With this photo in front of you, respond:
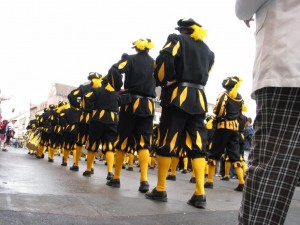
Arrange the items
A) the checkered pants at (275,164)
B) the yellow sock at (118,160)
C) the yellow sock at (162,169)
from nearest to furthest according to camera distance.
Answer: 1. the checkered pants at (275,164)
2. the yellow sock at (162,169)
3. the yellow sock at (118,160)

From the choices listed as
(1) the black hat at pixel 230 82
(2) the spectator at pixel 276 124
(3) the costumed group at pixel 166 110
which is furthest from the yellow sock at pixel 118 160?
(2) the spectator at pixel 276 124

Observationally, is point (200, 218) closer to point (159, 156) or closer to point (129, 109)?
point (159, 156)

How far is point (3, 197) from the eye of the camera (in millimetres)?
3645

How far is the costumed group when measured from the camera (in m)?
4.53

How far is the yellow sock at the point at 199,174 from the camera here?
443 centimetres

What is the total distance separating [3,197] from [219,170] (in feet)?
43.6

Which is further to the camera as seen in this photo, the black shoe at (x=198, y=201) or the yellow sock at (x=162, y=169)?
the yellow sock at (x=162, y=169)

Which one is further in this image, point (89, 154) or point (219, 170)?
point (219, 170)

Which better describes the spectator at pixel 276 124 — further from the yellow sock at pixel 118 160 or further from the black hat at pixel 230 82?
the black hat at pixel 230 82

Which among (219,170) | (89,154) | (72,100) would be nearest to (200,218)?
(89,154)

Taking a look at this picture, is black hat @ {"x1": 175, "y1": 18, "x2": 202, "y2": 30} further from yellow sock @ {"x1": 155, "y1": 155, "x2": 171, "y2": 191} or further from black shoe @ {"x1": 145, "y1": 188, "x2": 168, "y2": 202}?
black shoe @ {"x1": 145, "y1": 188, "x2": 168, "y2": 202}

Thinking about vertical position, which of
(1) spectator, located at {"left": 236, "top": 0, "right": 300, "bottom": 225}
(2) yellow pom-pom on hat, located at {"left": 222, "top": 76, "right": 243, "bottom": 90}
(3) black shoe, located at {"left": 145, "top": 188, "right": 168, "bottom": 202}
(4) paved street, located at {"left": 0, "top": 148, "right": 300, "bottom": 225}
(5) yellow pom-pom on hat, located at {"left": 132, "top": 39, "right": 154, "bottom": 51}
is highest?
(5) yellow pom-pom on hat, located at {"left": 132, "top": 39, "right": 154, "bottom": 51}

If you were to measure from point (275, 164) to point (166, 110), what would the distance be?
2803mm

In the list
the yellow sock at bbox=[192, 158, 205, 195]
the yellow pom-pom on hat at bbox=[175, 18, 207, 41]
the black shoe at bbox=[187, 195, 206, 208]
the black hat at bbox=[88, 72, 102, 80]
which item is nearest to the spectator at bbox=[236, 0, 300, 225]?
the black shoe at bbox=[187, 195, 206, 208]
